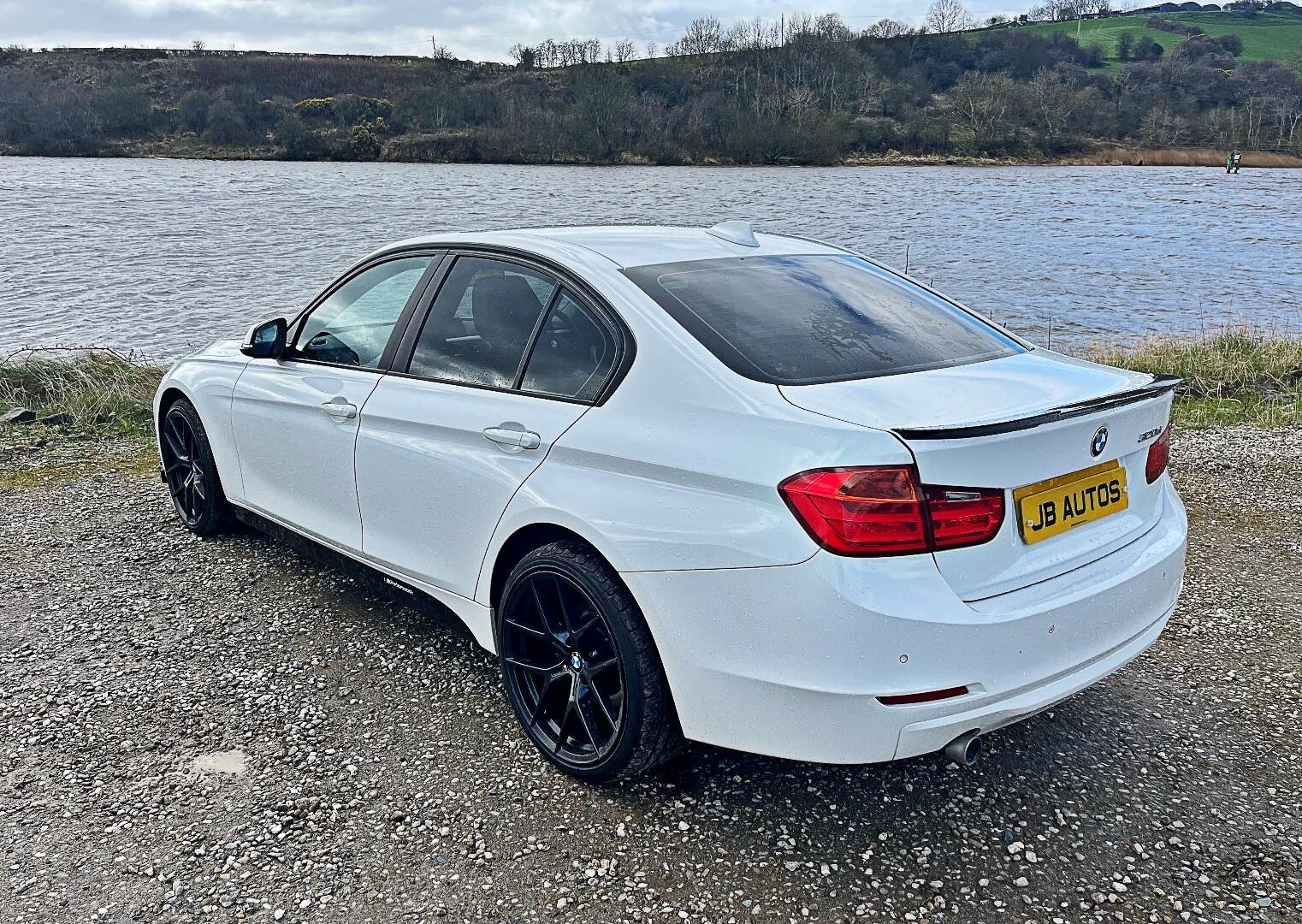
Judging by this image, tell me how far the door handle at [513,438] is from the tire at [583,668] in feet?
0.97

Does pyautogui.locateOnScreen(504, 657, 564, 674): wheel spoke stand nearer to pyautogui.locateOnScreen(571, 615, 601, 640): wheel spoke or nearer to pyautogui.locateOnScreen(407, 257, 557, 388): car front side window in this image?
pyautogui.locateOnScreen(571, 615, 601, 640): wheel spoke

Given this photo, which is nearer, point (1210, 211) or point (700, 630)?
point (700, 630)

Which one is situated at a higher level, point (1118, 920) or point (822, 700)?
point (822, 700)

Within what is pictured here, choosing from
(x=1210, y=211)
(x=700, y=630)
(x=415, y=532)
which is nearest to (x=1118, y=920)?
(x=700, y=630)

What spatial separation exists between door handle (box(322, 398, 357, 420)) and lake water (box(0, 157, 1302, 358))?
284 inches

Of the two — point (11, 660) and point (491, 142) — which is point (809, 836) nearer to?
point (11, 660)

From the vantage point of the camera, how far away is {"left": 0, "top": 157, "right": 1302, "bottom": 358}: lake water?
18359 mm

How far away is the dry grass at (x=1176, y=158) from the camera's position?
74.4 metres

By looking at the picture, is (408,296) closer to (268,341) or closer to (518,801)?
(268,341)

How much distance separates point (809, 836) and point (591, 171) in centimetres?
5991

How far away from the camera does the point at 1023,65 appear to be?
94.5m

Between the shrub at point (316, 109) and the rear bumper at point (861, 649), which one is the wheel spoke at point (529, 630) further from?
the shrub at point (316, 109)

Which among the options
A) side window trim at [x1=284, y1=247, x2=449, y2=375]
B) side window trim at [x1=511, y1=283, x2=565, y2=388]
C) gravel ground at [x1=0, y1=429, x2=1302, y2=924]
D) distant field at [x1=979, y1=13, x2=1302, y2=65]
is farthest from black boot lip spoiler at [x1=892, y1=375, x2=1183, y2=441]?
distant field at [x1=979, y1=13, x2=1302, y2=65]

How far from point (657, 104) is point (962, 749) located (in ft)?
244
